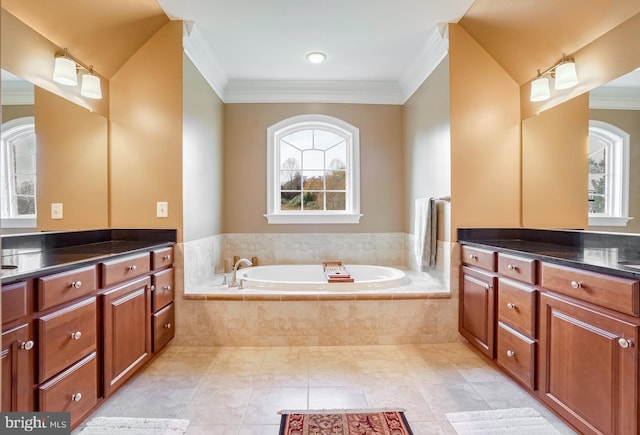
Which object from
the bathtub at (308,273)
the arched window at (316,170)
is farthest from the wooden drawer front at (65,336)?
the arched window at (316,170)

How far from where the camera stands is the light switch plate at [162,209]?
2.71 metres

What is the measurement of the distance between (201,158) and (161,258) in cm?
101

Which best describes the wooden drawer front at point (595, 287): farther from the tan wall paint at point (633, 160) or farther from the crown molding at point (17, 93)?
the crown molding at point (17, 93)

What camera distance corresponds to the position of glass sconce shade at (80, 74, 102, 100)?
247cm

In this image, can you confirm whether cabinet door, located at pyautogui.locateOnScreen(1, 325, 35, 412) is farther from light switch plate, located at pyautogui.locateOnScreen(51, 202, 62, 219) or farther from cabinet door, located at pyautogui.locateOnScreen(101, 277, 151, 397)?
light switch plate, located at pyautogui.locateOnScreen(51, 202, 62, 219)

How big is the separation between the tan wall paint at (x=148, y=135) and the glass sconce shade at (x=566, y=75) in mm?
2650

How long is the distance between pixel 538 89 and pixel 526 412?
81.6 inches

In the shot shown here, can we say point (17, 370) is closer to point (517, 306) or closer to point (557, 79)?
point (517, 306)

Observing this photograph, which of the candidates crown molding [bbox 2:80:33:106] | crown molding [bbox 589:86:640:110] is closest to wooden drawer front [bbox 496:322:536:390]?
crown molding [bbox 589:86:640:110]

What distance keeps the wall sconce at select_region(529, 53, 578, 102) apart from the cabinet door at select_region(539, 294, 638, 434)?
145 centimetres

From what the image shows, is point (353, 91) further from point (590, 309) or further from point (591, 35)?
point (590, 309)

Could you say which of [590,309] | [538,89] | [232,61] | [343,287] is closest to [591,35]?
[538,89]

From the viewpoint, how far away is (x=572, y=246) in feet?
7.73

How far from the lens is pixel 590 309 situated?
157cm
